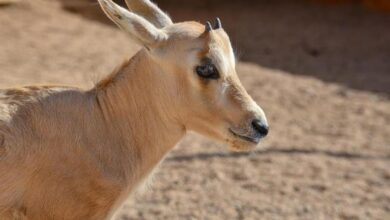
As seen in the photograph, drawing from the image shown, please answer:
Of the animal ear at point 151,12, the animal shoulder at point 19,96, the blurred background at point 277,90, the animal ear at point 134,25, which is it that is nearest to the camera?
the animal ear at point 134,25

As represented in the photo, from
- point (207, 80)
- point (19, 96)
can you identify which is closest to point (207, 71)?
point (207, 80)

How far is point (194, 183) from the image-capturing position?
8.43 m

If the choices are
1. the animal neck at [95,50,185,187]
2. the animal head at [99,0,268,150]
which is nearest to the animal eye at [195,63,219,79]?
the animal head at [99,0,268,150]

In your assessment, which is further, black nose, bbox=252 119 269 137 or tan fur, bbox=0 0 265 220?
black nose, bbox=252 119 269 137

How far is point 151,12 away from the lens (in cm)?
603

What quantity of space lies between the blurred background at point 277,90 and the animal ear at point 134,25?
0.84m

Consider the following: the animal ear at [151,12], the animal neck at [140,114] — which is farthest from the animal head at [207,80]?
the animal ear at [151,12]

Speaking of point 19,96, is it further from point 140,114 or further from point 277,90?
point 277,90

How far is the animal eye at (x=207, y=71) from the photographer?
5.44 meters

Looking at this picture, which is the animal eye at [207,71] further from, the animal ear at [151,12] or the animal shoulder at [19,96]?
the animal shoulder at [19,96]

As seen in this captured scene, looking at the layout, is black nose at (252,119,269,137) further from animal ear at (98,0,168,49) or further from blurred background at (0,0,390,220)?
blurred background at (0,0,390,220)

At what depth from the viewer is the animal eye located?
5441 millimetres

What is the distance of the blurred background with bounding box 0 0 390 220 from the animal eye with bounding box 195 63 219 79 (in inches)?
39.1

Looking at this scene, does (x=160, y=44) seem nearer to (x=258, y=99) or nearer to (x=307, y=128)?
(x=307, y=128)
